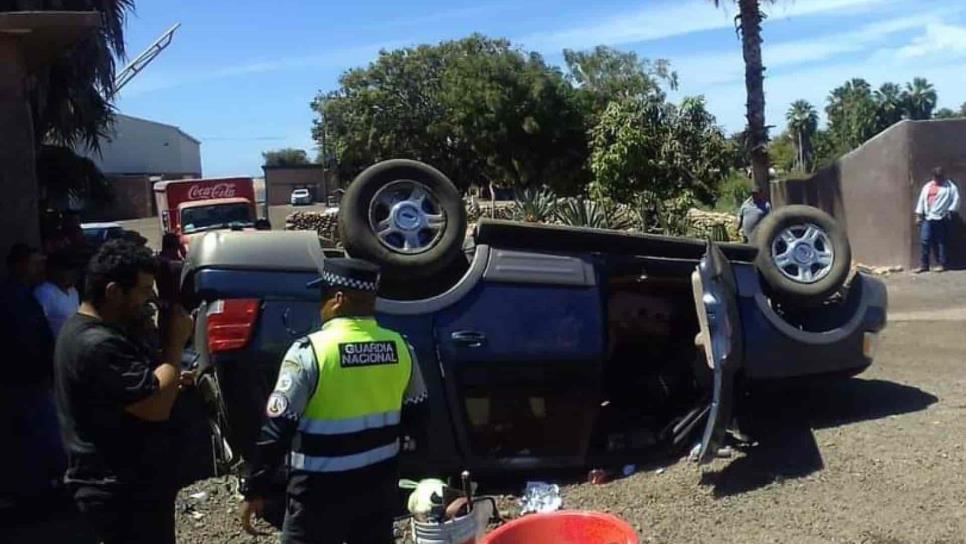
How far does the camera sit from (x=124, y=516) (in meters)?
3.14

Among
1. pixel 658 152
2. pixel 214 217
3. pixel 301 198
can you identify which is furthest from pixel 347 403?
pixel 301 198

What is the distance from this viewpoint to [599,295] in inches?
223

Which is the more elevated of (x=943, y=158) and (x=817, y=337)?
(x=943, y=158)

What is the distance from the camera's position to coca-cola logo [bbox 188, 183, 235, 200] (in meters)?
24.1

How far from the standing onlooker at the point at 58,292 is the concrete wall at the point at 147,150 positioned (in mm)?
64955

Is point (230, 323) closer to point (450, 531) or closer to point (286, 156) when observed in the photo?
point (450, 531)

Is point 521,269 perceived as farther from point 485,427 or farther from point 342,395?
point 342,395

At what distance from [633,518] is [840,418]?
1.93 metres

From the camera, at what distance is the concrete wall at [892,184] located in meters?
14.7

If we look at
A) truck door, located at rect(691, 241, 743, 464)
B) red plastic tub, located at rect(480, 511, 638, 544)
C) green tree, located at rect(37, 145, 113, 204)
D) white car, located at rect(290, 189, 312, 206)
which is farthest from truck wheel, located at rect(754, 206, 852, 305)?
white car, located at rect(290, 189, 312, 206)

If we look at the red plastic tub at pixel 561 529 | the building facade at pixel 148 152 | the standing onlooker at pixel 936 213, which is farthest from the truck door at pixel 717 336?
the building facade at pixel 148 152

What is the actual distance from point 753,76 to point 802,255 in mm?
12823

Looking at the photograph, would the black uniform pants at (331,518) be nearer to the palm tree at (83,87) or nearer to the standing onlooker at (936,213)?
the palm tree at (83,87)

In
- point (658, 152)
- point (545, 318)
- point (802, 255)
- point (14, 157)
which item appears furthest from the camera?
point (658, 152)
